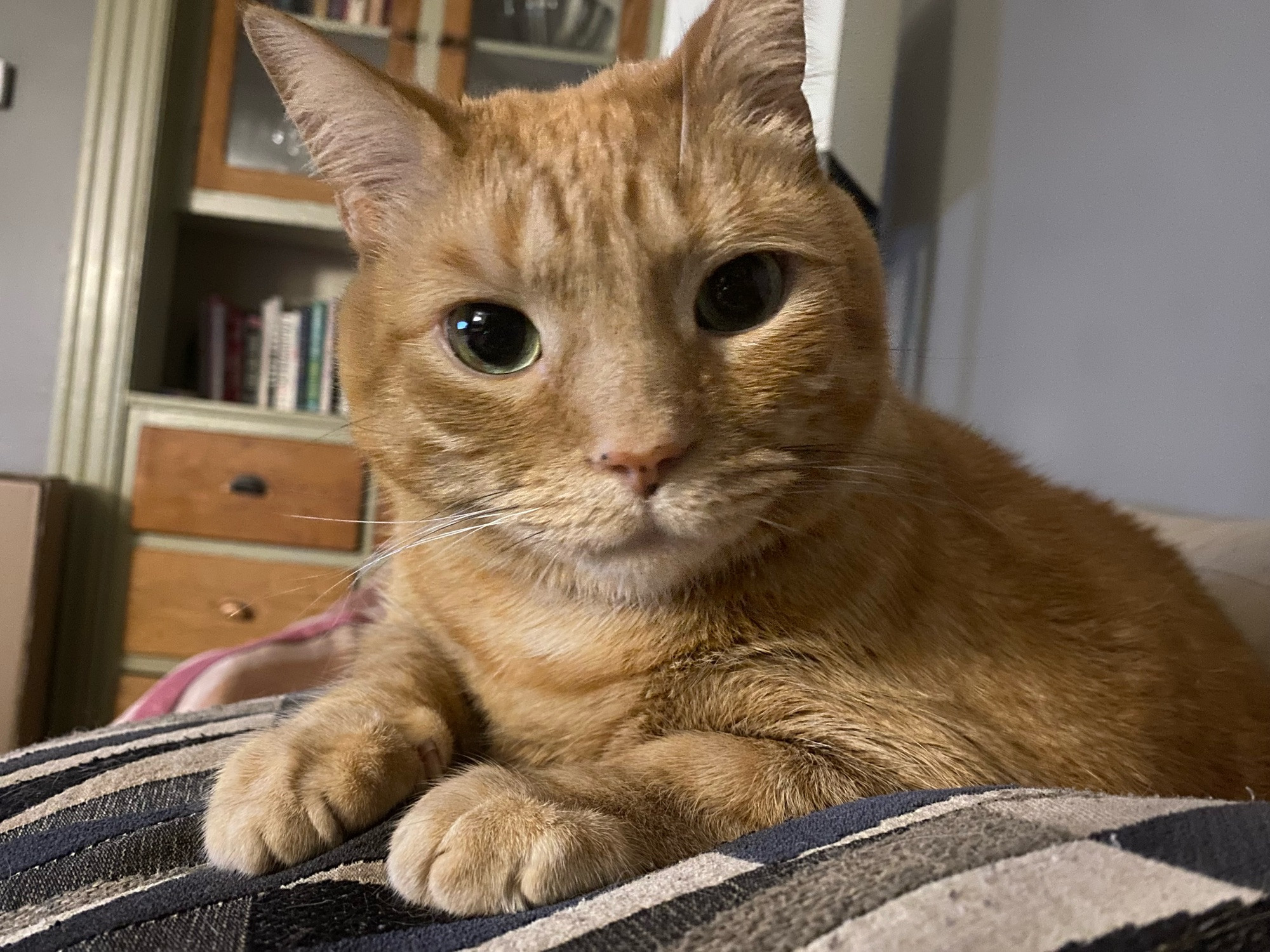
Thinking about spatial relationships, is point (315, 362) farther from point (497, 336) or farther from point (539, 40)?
point (497, 336)

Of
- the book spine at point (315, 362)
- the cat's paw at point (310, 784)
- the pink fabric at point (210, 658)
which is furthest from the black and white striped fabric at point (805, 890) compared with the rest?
the book spine at point (315, 362)

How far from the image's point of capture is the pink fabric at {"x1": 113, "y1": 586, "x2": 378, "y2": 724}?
4.66ft

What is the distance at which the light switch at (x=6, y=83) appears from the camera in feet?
9.19

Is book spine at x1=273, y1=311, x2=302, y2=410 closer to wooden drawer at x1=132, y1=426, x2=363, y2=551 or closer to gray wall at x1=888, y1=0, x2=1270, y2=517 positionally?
wooden drawer at x1=132, y1=426, x2=363, y2=551

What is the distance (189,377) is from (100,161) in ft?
2.31

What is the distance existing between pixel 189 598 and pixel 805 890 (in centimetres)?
250

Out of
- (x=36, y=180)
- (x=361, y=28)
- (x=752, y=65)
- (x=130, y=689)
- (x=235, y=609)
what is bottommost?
(x=130, y=689)

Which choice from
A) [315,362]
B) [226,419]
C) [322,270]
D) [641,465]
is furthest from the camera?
[322,270]

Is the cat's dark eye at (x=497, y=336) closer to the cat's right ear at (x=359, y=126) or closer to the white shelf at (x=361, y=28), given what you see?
the cat's right ear at (x=359, y=126)

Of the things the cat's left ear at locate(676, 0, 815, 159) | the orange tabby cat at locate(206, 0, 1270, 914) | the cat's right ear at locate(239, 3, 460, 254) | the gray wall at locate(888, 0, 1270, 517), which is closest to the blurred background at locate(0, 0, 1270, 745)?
the gray wall at locate(888, 0, 1270, 517)

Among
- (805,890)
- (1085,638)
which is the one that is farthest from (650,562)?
(1085,638)

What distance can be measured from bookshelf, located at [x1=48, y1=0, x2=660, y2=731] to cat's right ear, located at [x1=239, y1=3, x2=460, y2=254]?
168 cm

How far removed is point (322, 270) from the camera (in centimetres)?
317

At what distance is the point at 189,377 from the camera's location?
3008mm
